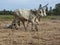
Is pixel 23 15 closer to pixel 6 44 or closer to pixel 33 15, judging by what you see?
pixel 33 15

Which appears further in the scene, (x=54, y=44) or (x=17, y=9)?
(x=17, y=9)

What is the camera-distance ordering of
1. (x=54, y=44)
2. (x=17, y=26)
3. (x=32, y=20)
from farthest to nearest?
(x=17, y=26), (x=32, y=20), (x=54, y=44)

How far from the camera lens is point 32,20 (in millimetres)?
16766

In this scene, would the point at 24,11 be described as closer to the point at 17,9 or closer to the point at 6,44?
the point at 17,9

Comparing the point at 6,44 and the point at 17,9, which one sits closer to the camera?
the point at 6,44

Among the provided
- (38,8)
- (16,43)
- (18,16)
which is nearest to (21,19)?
(18,16)

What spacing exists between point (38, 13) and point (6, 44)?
695 cm

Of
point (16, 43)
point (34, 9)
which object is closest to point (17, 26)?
point (34, 9)

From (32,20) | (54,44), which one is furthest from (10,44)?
(32,20)

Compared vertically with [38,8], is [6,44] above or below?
below

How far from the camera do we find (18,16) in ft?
57.4

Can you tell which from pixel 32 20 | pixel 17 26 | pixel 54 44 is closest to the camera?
pixel 54 44

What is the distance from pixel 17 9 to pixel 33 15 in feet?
4.78

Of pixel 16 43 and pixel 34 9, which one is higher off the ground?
pixel 34 9
